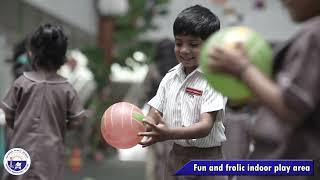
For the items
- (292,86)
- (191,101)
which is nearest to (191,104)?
(191,101)

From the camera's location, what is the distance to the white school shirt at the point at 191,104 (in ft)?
8.63

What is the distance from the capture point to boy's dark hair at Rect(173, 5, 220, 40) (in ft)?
8.68

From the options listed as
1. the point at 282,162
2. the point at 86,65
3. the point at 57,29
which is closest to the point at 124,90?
the point at 86,65

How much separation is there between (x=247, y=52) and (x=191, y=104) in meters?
0.98

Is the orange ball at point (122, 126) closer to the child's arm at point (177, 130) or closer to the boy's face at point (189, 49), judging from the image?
the child's arm at point (177, 130)

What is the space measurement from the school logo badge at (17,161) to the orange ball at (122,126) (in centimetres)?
67

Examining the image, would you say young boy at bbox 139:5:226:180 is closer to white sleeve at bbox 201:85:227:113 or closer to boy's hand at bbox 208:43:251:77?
white sleeve at bbox 201:85:227:113

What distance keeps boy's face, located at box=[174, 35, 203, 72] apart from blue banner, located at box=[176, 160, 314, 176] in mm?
436

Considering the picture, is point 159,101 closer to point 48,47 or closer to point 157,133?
point 157,133

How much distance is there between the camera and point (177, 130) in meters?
2.46

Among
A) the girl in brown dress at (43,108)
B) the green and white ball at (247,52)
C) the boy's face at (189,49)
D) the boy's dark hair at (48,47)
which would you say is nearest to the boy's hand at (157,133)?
the boy's face at (189,49)

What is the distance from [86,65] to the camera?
9812 millimetres

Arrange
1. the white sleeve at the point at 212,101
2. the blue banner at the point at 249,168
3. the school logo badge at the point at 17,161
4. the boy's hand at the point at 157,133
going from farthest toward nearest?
the school logo badge at the point at 17,161
the white sleeve at the point at 212,101
the boy's hand at the point at 157,133
the blue banner at the point at 249,168

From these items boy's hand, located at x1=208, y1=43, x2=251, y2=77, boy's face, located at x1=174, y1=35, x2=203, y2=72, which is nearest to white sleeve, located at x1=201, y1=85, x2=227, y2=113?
boy's face, located at x1=174, y1=35, x2=203, y2=72
